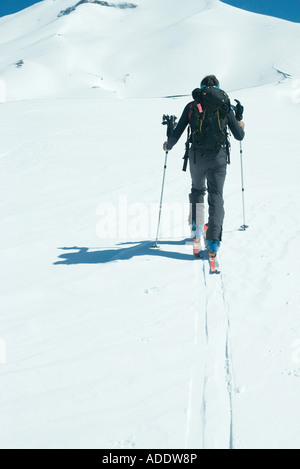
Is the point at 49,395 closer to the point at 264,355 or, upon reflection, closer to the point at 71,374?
the point at 71,374

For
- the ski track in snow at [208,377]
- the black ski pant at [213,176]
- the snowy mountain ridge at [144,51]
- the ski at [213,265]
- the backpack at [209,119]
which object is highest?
the snowy mountain ridge at [144,51]

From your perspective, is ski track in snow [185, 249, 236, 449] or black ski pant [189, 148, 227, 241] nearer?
ski track in snow [185, 249, 236, 449]

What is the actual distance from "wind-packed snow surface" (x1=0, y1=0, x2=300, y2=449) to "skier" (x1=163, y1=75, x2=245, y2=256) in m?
0.58

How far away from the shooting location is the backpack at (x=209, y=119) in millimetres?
4863

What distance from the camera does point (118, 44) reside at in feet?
384

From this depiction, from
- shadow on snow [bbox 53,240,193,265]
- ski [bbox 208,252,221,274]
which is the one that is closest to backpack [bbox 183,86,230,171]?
ski [bbox 208,252,221,274]

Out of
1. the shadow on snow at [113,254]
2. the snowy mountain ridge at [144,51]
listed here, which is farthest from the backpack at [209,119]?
the snowy mountain ridge at [144,51]

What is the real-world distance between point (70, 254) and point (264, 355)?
3239 mm

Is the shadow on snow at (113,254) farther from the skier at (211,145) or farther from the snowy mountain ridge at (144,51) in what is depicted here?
the snowy mountain ridge at (144,51)

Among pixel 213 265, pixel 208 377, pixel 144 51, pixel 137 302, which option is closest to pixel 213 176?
pixel 213 265

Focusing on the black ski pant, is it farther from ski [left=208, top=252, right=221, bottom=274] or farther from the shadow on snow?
the shadow on snow

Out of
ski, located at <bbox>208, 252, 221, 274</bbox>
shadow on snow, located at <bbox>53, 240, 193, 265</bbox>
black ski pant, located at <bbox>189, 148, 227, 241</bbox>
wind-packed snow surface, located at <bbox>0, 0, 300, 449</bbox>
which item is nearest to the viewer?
wind-packed snow surface, located at <bbox>0, 0, 300, 449</bbox>

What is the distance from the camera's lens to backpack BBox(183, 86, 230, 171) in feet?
16.0

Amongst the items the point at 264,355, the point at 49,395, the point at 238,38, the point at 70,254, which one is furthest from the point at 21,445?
the point at 238,38
